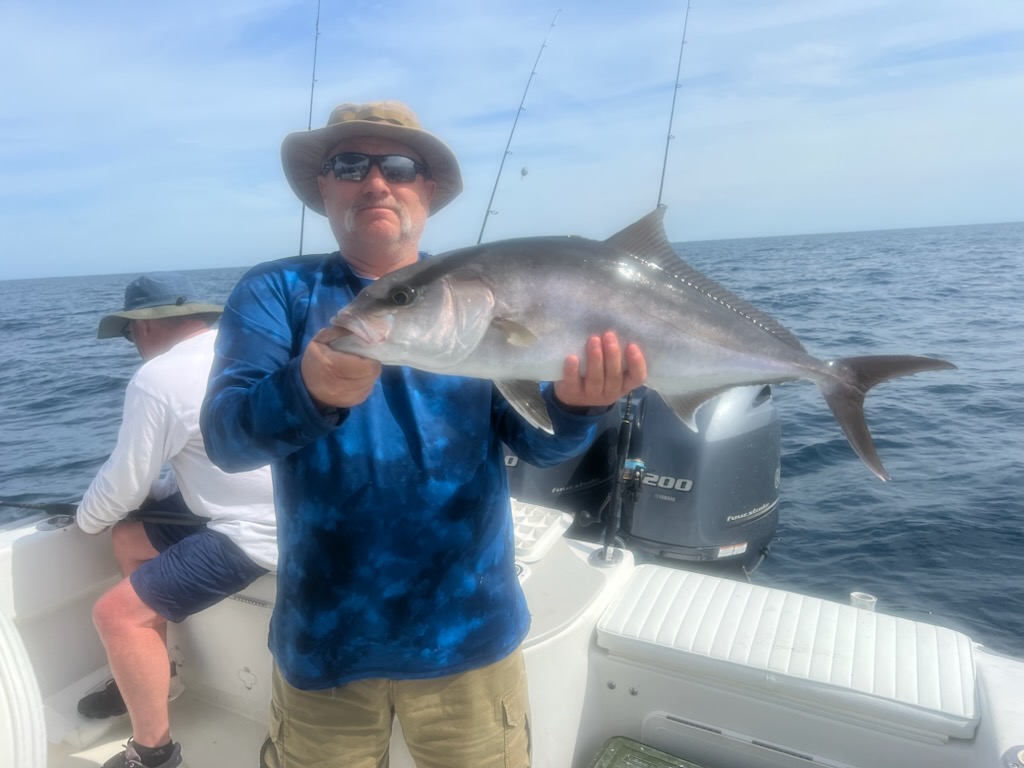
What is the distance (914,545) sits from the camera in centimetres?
727

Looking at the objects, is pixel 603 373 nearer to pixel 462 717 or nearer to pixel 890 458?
pixel 462 717

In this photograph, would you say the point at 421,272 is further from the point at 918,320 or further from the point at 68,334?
the point at 68,334

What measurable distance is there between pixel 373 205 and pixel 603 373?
2.73 feet

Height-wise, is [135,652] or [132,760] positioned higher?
[135,652]

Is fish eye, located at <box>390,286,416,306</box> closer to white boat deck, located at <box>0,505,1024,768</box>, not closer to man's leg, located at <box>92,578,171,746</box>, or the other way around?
white boat deck, located at <box>0,505,1024,768</box>

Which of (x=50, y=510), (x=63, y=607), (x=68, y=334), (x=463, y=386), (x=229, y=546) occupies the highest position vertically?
(x=463, y=386)

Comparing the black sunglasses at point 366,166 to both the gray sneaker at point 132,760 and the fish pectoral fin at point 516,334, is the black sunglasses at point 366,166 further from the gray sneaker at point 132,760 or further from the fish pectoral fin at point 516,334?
the gray sneaker at point 132,760

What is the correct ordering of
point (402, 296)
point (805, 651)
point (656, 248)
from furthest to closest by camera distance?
point (805, 651) → point (656, 248) → point (402, 296)

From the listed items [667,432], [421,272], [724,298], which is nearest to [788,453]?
[667,432]

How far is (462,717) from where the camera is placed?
6.89 feet

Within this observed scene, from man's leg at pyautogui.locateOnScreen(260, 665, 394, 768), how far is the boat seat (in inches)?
46.1

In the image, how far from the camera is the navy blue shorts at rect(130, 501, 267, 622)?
3.01m

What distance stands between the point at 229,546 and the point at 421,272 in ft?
6.07

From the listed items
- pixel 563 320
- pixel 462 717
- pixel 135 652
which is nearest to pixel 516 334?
pixel 563 320
